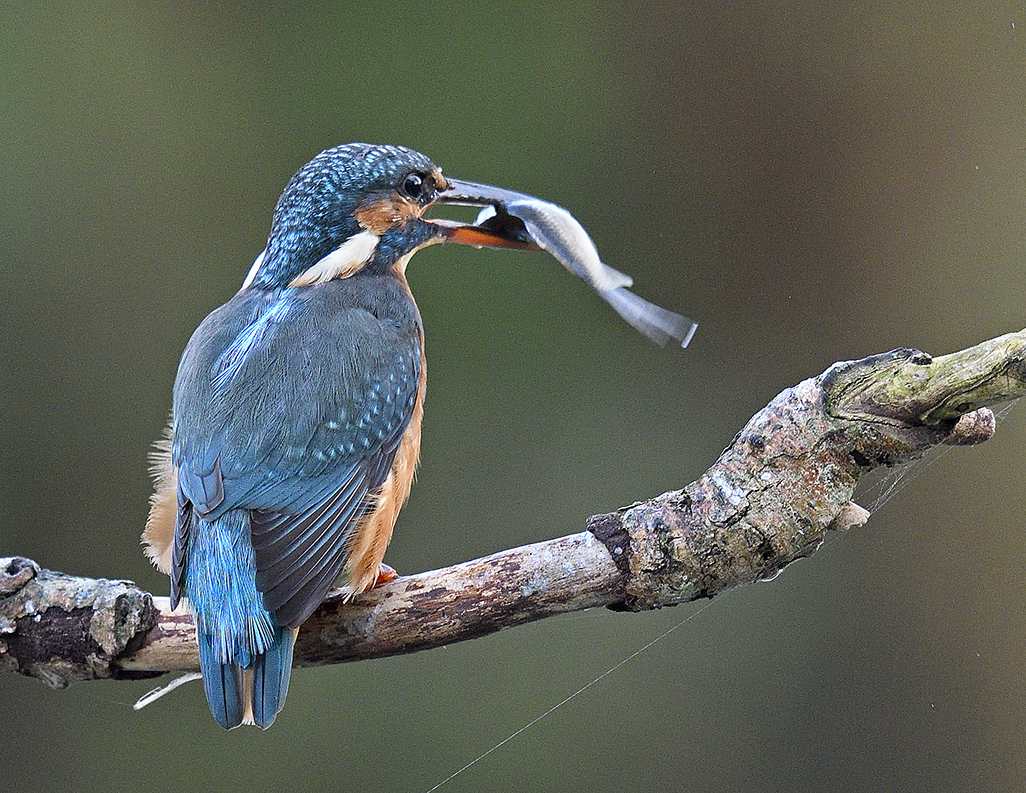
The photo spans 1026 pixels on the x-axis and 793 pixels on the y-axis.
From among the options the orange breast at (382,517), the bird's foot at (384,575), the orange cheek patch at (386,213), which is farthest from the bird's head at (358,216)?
the bird's foot at (384,575)

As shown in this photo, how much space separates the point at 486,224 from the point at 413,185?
136mm

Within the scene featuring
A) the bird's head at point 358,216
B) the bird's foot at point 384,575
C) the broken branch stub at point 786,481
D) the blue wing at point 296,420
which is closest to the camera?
the broken branch stub at point 786,481

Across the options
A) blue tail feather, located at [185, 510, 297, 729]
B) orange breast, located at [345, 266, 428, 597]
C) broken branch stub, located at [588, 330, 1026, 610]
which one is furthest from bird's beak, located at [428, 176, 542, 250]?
blue tail feather, located at [185, 510, 297, 729]

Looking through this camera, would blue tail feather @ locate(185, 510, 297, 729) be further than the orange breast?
No

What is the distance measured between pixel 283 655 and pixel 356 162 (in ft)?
2.66

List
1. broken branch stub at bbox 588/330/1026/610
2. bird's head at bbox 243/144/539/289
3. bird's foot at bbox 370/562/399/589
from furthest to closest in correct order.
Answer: bird's head at bbox 243/144/539/289
bird's foot at bbox 370/562/399/589
broken branch stub at bbox 588/330/1026/610

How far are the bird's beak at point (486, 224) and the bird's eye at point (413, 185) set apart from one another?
Answer: 0.04 m

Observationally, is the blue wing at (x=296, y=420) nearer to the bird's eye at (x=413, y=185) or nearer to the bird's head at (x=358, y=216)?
the bird's head at (x=358, y=216)

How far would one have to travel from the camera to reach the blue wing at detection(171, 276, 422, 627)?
5.43ft

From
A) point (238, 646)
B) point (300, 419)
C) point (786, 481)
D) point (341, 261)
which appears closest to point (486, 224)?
point (341, 261)

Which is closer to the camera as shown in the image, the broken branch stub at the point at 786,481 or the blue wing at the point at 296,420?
the broken branch stub at the point at 786,481

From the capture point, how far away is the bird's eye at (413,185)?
1.99 metres

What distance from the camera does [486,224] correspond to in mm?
2004

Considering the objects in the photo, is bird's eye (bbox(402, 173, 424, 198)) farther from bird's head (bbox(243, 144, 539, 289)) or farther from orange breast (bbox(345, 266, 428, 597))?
orange breast (bbox(345, 266, 428, 597))
